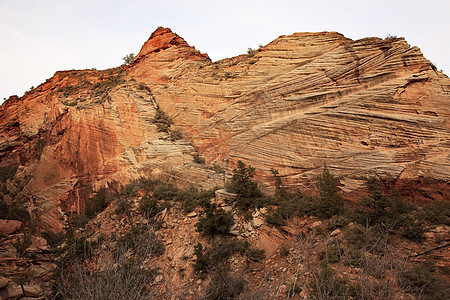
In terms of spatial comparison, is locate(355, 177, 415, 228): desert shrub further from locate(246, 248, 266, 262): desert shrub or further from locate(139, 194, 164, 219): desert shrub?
locate(139, 194, 164, 219): desert shrub

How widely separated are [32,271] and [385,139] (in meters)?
17.8

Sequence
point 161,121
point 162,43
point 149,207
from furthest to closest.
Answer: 1. point 162,43
2. point 161,121
3. point 149,207

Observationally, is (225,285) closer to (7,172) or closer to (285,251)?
(285,251)

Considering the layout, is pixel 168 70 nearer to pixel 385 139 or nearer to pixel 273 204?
pixel 273 204

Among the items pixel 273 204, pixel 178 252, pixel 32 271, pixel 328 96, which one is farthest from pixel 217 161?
pixel 32 271

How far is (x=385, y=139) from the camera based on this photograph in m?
13.6

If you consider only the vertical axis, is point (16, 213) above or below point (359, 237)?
above

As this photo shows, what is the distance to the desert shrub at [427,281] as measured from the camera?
7602 mm

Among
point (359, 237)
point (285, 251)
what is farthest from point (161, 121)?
point (359, 237)

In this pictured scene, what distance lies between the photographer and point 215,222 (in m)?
13.1

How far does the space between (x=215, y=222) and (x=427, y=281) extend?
8692mm

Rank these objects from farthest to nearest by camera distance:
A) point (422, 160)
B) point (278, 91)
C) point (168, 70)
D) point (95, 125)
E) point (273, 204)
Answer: point (168, 70) < point (95, 125) < point (278, 91) < point (273, 204) < point (422, 160)

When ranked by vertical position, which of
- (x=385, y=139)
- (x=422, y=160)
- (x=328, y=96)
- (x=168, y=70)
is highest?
(x=168, y=70)

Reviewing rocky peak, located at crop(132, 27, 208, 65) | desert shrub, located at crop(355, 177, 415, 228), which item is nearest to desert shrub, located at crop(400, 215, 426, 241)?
desert shrub, located at crop(355, 177, 415, 228)
